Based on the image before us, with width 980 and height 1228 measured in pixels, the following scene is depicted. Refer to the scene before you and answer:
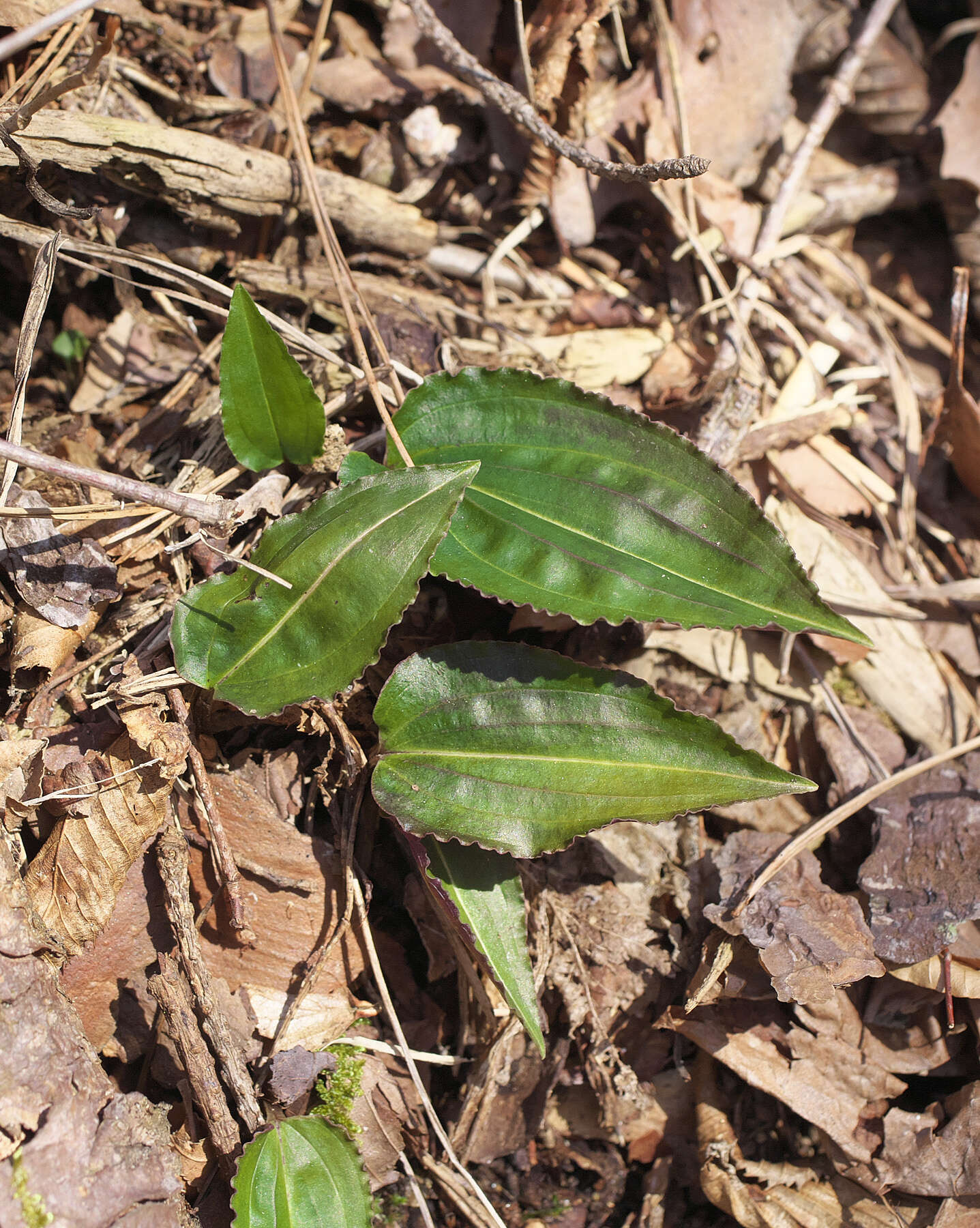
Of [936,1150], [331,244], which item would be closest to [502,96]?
[331,244]

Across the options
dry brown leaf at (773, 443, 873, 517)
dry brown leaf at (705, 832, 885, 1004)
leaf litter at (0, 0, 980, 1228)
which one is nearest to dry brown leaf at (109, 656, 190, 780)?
leaf litter at (0, 0, 980, 1228)

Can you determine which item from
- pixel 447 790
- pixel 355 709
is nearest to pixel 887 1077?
pixel 447 790

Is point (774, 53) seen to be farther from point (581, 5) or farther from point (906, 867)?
point (906, 867)

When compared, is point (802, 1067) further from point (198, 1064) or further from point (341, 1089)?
point (198, 1064)

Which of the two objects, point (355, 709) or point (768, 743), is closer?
point (355, 709)

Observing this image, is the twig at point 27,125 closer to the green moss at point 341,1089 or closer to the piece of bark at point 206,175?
the piece of bark at point 206,175

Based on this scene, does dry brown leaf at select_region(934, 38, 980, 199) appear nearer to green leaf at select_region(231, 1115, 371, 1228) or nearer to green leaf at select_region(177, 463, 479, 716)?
green leaf at select_region(177, 463, 479, 716)

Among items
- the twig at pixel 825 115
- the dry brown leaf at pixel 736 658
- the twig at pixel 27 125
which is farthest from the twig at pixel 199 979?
the twig at pixel 825 115
